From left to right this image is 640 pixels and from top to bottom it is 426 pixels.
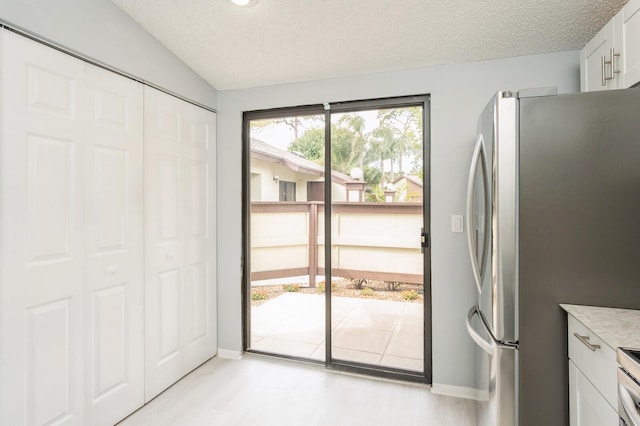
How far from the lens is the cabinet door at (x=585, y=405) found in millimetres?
1120

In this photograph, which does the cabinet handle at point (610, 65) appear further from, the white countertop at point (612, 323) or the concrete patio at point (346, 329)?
Result: the concrete patio at point (346, 329)

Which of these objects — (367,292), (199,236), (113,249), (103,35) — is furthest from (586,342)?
(103,35)

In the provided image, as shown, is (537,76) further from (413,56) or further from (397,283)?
(397,283)

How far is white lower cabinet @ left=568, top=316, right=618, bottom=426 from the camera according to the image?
1.10 meters

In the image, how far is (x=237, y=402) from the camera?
7.62 ft

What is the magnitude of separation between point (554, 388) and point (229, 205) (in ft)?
8.20

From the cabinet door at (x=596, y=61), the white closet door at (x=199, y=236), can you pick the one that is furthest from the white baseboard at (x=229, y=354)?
the cabinet door at (x=596, y=61)

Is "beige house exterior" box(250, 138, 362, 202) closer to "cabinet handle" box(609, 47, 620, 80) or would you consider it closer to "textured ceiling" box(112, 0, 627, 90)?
"textured ceiling" box(112, 0, 627, 90)

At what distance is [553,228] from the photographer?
4.79 feet

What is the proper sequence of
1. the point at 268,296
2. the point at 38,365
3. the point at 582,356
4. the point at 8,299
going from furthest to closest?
the point at 268,296, the point at 38,365, the point at 8,299, the point at 582,356

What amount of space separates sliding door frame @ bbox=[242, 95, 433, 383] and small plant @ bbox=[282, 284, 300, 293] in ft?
1.07

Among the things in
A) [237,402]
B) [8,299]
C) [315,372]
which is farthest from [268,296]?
[8,299]

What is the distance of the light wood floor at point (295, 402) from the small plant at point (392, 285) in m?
0.69

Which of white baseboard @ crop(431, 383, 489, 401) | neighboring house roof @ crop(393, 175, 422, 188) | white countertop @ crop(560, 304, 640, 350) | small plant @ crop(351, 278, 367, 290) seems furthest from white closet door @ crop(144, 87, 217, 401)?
white countertop @ crop(560, 304, 640, 350)
